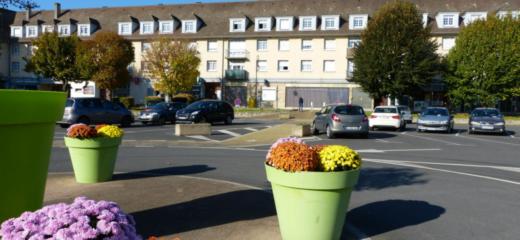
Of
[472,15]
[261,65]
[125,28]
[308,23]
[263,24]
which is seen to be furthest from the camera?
[125,28]

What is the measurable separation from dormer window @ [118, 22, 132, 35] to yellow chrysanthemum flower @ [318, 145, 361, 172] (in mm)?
56937

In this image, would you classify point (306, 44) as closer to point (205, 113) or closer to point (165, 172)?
point (205, 113)

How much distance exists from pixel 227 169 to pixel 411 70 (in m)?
32.9

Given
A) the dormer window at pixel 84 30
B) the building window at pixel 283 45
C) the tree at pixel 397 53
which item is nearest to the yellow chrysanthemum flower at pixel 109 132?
the tree at pixel 397 53

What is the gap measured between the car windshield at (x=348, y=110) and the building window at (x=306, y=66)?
3227cm

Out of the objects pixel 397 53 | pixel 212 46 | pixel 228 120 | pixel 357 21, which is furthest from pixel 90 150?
pixel 212 46

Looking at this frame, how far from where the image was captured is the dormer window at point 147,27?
2264 inches

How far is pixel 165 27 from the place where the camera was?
5725cm

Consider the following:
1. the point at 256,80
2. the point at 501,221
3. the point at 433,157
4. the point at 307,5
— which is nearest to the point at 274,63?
the point at 256,80

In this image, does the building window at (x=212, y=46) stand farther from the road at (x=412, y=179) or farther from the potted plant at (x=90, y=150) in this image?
the potted plant at (x=90, y=150)

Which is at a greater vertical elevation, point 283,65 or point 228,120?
point 283,65

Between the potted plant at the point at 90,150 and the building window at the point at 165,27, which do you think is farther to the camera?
the building window at the point at 165,27

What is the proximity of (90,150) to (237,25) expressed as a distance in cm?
4781

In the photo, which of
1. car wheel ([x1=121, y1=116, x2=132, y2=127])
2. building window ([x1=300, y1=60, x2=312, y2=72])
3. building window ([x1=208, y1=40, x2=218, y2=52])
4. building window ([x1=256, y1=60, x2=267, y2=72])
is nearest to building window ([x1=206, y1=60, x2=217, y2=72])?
building window ([x1=208, y1=40, x2=218, y2=52])
